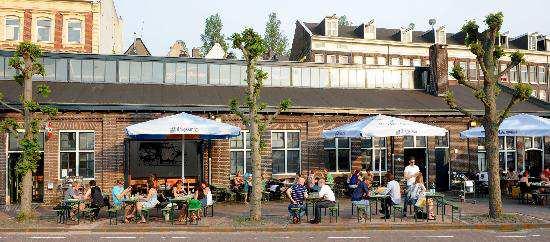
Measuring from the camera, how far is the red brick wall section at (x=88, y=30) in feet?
119

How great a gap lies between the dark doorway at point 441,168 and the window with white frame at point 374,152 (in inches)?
95.8

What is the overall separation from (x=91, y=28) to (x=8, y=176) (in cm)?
2046

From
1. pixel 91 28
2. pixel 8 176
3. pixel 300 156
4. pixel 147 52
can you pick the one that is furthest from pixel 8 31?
pixel 300 156

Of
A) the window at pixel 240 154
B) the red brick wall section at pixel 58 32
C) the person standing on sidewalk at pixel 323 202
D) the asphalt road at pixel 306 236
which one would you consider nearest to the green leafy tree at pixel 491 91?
the asphalt road at pixel 306 236

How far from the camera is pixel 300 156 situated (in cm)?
2045

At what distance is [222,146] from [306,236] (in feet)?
27.4

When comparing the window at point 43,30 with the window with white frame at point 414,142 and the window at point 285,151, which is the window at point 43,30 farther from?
the window with white frame at point 414,142

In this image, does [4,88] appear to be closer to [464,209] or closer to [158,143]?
[158,143]

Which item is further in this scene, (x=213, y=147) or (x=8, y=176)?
(x=213, y=147)

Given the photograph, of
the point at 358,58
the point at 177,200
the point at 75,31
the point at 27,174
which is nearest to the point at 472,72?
the point at 358,58

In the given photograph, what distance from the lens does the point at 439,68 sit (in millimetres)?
24422

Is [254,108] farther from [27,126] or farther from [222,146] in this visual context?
[27,126]

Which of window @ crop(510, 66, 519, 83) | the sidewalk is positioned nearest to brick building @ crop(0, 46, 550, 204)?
the sidewalk

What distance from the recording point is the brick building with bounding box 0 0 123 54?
116 ft
